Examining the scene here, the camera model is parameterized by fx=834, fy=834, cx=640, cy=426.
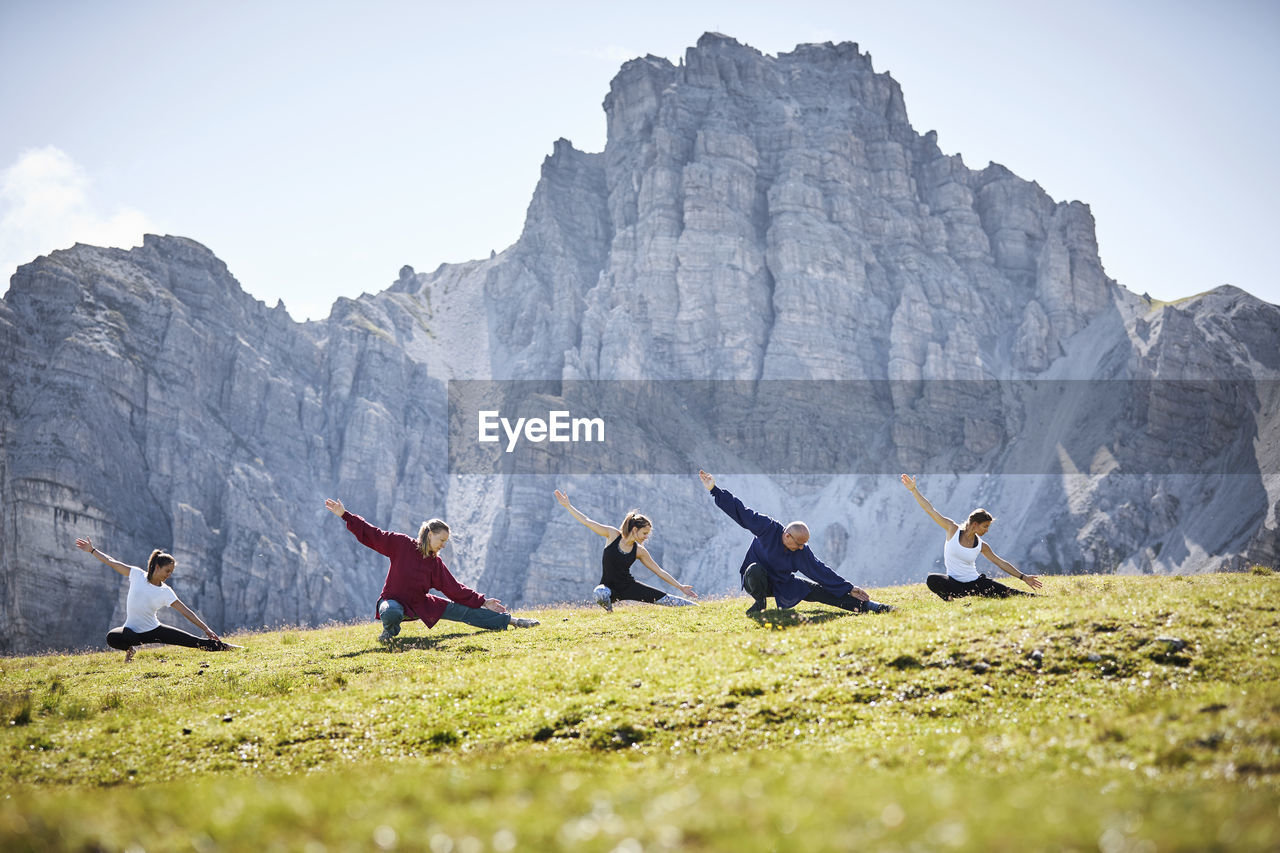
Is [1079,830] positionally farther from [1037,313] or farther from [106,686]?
[1037,313]

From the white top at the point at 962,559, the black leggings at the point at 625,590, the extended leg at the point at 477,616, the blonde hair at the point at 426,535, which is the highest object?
the blonde hair at the point at 426,535

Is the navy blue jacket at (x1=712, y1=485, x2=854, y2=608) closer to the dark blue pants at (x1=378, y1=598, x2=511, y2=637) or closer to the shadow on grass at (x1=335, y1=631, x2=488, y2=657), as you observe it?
the dark blue pants at (x1=378, y1=598, x2=511, y2=637)

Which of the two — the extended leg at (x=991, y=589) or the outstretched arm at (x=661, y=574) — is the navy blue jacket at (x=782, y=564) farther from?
the extended leg at (x=991, y=589)

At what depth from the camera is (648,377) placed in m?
184

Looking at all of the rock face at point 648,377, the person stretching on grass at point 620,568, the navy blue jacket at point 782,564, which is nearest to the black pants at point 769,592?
the navy blue jacket at point 782,564

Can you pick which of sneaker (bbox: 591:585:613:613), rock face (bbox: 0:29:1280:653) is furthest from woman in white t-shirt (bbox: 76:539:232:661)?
rock face (bbox: 0:29:1280:653)

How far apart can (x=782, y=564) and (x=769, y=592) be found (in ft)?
2.72

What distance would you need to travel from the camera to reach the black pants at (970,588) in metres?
21.8

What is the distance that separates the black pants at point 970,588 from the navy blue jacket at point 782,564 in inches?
112

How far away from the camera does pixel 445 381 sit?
7805 inches

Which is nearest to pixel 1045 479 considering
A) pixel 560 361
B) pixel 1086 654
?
pixel 560 361

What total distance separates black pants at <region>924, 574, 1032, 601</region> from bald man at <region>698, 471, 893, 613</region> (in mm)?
2502

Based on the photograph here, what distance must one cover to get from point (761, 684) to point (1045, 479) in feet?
477

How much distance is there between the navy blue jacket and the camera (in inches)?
858
